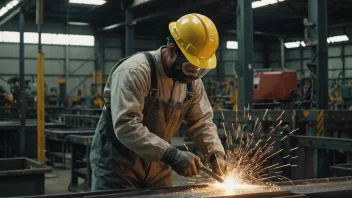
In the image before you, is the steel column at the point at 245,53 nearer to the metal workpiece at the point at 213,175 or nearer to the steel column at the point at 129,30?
the metal workpiece at the point at 213,175

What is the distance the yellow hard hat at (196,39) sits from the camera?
2549 mm

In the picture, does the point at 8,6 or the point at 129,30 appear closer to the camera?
the point at 8,6

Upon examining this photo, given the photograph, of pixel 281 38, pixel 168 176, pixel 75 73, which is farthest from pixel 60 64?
pixel 168 176

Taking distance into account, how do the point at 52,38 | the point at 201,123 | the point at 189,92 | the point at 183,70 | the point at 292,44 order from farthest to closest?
the point at 292,44 → the point at 52,38 → the point at 201,123 → the point at 189,92 → the point at 183,70

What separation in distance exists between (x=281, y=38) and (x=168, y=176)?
67.5 feet

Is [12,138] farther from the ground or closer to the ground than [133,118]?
closer to the ground

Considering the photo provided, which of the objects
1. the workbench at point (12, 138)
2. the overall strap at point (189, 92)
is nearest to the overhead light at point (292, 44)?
the workbench at point (12, 138)

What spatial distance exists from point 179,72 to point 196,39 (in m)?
0.21

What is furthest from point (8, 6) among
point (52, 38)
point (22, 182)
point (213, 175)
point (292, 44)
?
point (292, 44)

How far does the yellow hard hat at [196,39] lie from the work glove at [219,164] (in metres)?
0.57

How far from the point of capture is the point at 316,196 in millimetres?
2279

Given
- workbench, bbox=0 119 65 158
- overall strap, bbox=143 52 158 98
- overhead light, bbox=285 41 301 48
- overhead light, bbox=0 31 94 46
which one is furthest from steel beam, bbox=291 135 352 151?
overhead light, bbox=285 41 301 48

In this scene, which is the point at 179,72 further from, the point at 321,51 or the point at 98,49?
the point at 98,49

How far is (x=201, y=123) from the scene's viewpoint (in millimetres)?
2934
